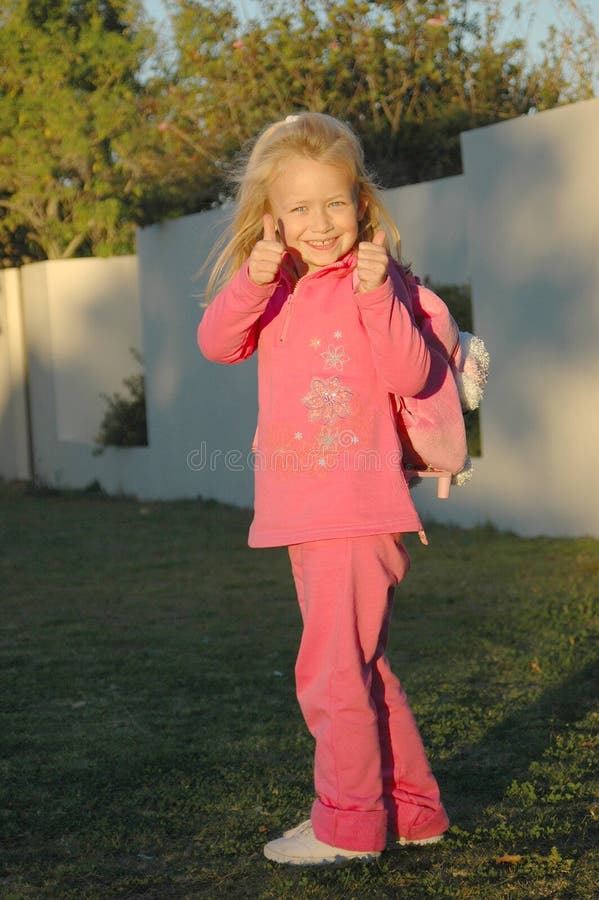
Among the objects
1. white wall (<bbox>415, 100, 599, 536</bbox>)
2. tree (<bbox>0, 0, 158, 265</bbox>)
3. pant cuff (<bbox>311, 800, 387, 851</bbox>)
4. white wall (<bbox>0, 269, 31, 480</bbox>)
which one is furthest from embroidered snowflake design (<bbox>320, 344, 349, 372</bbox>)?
tree (<bbox>0, 0, 158, 265</bbox>)

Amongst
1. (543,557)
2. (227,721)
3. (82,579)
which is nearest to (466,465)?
(227,721)

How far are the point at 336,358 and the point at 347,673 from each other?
0.70 metres

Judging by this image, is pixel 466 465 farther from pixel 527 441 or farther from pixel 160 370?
pixel 160 370

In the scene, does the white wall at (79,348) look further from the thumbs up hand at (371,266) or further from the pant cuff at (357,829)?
the thumbs up hand at (371,266)

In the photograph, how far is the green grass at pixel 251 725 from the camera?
9.46 feet

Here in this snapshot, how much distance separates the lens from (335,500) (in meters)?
2.80

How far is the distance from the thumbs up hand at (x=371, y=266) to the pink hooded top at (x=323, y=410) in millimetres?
123

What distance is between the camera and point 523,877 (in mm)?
2768

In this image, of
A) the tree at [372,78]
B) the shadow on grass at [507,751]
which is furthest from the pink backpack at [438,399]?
the tree at [372,78]

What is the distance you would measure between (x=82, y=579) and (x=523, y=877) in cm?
508

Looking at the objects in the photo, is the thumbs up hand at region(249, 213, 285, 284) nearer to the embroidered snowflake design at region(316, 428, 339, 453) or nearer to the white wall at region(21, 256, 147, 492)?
the embroidered snowflake design at region(316, 428, 339, 453)

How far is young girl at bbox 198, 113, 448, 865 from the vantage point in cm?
282

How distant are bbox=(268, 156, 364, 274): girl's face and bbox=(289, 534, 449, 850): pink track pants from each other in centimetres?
66

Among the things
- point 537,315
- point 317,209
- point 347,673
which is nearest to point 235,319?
point 317,209
